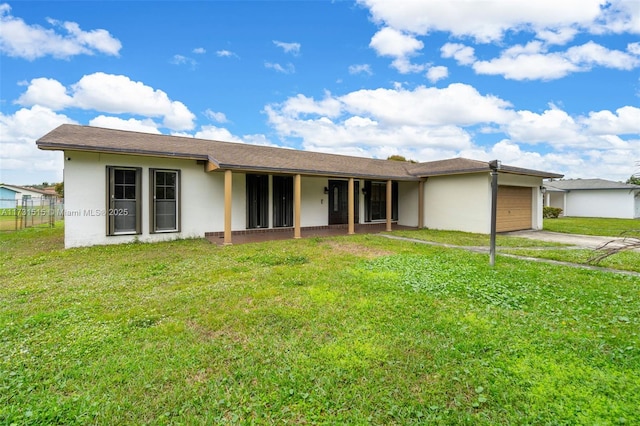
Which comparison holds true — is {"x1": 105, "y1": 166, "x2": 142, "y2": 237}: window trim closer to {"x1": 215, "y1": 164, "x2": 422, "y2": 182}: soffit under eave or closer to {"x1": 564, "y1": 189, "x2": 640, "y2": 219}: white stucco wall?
{"x1": 215, "y1": 164, "x2": 422, "y2": 182}: soffit under eave

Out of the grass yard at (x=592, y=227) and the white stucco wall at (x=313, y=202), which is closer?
the grass yard at (x=592, y=227)

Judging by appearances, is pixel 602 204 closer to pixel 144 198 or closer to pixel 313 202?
pixel 313 202

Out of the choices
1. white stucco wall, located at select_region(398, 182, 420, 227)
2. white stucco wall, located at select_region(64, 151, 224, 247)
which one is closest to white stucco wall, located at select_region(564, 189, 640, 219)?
white stucco wall, located at select_region(398, 182, 420, 227)

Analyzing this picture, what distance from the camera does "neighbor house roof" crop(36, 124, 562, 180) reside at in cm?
834

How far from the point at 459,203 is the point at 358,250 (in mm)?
6684

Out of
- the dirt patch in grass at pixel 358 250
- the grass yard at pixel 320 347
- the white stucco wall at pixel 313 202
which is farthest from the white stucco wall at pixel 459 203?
the grass yard at pixel 320 347

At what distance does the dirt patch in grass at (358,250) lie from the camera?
755cm

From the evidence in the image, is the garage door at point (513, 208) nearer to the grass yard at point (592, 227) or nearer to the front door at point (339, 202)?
the grass yard at point (592, 227)

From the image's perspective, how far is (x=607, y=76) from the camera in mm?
13664

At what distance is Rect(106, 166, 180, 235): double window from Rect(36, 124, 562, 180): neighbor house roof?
84cm

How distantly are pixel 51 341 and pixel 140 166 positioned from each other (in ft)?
23.7

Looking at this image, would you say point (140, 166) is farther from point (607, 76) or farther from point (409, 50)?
point (607, 76)

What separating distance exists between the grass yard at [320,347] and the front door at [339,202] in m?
8.31

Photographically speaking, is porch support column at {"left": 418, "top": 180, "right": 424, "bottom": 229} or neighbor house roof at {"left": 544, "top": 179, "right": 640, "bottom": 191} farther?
neighbor house roof at {"left": 544, "top": 179, "right": 640, "bottom": 191}
